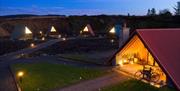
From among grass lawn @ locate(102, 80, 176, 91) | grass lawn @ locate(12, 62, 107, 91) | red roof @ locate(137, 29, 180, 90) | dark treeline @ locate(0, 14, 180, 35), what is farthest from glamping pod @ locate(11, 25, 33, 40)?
grass lawn @ locate(102, 80, 176, 91)

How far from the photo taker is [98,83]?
54.9ft

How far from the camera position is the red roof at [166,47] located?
15055mm

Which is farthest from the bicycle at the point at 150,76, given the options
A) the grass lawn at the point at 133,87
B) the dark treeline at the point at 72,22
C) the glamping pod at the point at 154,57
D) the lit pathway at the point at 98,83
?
the dark treeline at the point at 72,22

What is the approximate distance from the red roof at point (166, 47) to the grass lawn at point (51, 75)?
4201 mm

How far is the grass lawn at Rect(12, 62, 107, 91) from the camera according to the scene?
16.9 meters

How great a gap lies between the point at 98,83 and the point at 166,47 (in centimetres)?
468

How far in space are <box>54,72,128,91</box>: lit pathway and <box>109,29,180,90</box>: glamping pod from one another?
3.21 feet

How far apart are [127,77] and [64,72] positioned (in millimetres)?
5068

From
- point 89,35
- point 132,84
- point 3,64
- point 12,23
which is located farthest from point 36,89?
point 12,23

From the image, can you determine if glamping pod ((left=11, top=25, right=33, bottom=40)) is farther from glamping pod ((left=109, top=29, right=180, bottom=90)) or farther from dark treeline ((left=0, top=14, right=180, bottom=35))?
glamping pod ((left=109, top=29, right=180, bottom=90))

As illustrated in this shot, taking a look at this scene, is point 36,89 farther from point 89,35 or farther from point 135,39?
point 89,35

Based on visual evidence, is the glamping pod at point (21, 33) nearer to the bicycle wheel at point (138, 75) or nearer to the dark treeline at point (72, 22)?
the dark treeline at point (72, 22)

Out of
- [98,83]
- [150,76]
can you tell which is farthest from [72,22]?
[150,76]

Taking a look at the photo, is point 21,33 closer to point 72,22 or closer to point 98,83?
point 72,22
